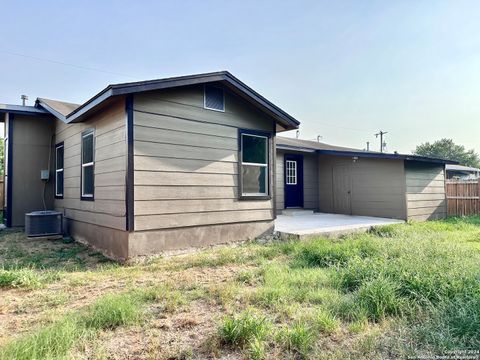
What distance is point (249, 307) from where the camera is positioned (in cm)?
293

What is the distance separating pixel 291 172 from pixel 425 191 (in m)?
4.67

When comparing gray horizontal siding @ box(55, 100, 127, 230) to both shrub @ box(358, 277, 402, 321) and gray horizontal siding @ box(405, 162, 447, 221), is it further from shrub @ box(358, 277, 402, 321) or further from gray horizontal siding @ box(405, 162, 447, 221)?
gray horizontal siding @ box(405, 162, 447, 221)

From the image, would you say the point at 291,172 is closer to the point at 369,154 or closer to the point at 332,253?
the point at 369,154

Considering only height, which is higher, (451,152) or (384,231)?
(451,152)

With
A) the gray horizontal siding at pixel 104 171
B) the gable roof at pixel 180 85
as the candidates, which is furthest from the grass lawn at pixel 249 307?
the gable roof at pixel 180 85

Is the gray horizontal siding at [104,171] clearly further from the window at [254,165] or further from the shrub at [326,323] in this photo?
the shrub at [326,323]

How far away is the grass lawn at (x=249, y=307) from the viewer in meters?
2.21

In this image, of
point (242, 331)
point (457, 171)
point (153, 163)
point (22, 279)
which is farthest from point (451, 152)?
point (22, 279)

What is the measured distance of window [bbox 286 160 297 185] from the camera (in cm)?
1144

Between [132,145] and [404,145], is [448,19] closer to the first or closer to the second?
[132,145]

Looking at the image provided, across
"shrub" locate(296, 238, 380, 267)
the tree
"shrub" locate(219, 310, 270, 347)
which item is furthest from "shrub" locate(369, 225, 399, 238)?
the tree

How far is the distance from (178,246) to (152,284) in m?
1.63

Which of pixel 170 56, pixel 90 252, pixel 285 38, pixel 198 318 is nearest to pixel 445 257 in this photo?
pixel 198 318

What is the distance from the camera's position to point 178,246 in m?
5.38
